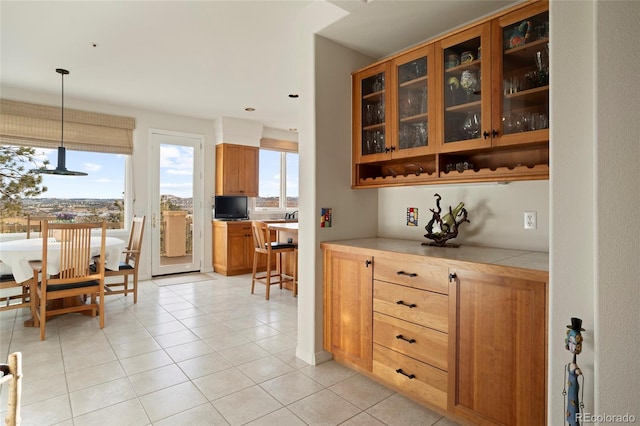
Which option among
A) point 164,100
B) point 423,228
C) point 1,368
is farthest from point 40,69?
point 423,228

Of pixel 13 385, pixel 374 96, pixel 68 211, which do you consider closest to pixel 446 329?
pixel 374 96

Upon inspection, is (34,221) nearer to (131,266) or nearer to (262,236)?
(131,266)

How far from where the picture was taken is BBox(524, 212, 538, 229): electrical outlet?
2191 mm

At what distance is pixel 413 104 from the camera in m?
2.58

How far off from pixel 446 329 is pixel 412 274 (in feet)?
1.20

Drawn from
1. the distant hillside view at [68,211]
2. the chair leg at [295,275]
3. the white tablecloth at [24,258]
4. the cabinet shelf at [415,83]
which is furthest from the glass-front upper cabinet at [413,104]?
the distant hillside view at [68,211]

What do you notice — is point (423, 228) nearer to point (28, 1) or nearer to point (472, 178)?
point (472, 178)

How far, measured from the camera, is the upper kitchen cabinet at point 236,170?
20.1 feet

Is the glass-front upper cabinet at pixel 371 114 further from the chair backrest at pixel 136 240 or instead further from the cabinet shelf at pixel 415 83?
the chair backrest at pixel 136 240

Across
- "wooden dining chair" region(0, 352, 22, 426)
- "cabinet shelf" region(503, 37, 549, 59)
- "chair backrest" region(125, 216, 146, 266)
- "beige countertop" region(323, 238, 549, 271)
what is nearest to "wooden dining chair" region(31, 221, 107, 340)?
"chair backrest" region(125, 216, 146, 266)

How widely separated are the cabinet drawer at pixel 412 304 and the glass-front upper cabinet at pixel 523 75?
103cm

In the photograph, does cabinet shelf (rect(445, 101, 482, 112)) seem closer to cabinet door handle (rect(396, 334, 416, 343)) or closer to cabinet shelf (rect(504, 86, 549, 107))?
cabinet shelf (rect(504, 86, 549, 107))

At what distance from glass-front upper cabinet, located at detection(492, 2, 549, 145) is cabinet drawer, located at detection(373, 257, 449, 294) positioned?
2.85 ft

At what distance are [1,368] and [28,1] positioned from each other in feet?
8.94
